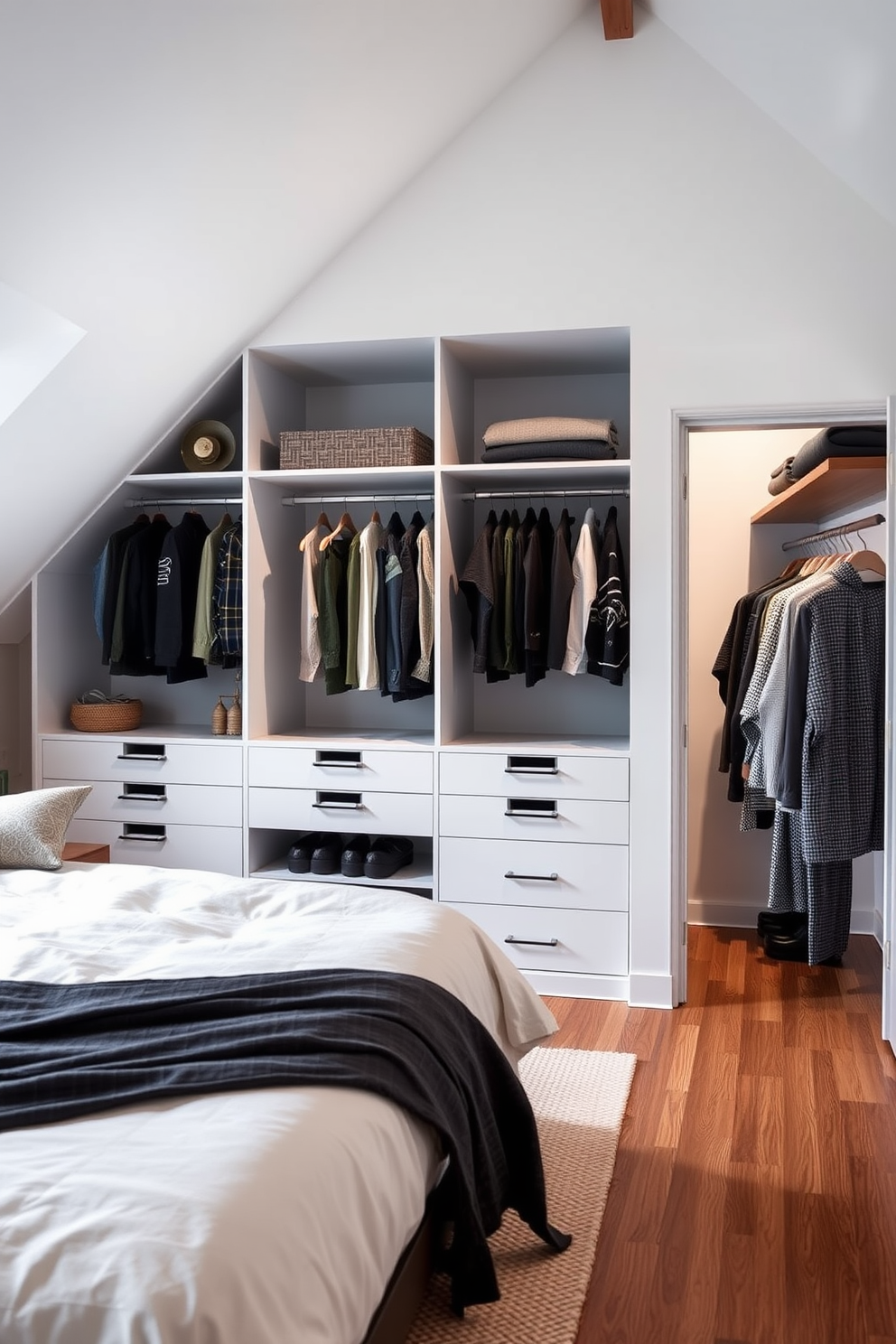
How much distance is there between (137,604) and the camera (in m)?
4.29

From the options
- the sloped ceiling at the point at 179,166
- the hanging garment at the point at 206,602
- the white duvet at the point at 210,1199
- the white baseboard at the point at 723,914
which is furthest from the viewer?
the white baseboard at the point at 723,914

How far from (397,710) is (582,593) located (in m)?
1.07

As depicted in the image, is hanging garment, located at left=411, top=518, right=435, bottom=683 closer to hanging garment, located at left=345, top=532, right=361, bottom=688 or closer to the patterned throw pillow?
hanging garment, located at left=345, top=532, right=361, bottom=688

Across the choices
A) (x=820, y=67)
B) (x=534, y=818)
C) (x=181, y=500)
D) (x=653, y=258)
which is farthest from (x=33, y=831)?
(x=820, y=67)

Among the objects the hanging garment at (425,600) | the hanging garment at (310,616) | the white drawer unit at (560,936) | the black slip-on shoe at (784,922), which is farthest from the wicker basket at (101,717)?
the black slip-on shoe at (784,922)

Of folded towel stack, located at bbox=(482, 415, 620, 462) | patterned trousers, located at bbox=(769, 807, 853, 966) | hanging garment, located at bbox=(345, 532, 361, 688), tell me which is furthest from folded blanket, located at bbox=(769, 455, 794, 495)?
hanging garment, located at bbox=(345, 532, 361, 688)

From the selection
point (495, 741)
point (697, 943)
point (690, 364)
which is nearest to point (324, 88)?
point (690, 364)

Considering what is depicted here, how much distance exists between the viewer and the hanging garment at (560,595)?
3.92 metres

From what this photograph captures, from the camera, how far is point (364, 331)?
12.9 feet

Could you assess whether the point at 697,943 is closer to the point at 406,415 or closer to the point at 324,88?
the point at 406,415

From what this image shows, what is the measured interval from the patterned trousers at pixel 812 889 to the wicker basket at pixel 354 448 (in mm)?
1880

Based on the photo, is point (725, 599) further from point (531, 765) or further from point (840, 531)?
point (531, 765)

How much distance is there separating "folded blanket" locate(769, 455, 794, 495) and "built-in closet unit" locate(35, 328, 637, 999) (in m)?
0.58

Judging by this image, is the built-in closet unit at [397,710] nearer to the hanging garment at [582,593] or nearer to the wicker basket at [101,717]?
the wicker basket at [101,717]
